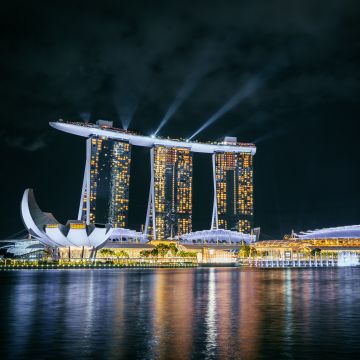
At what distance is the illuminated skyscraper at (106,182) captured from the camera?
160625 mm

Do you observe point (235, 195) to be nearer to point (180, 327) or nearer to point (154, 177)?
point (154, 177)

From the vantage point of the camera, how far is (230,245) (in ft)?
520

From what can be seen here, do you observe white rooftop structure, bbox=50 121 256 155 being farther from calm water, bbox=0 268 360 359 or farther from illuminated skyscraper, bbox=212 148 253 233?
calm water, bbox=0 268 360 359

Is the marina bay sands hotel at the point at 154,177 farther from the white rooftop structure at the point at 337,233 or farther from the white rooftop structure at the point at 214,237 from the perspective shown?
the white rooftop structure at the point at 337,233

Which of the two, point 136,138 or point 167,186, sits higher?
point 136,138

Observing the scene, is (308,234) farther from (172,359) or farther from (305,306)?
(172,359)

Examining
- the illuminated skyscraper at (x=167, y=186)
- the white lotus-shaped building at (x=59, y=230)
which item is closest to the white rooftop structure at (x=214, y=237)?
the illuminated skyscraper at (x=167, y=186)

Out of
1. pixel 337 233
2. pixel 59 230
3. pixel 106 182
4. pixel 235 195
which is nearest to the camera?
pixel 59 230

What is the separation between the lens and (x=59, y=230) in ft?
342

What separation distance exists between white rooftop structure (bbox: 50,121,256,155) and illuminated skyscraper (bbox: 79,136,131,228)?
3.71 metres

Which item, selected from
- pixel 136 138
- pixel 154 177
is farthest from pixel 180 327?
pixel 154 177

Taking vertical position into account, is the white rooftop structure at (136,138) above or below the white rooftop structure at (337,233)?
above

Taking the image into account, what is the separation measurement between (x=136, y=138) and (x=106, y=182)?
18.5 meters

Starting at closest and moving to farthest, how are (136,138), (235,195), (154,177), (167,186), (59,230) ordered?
(59,230) → (136,138) → (154,177) → (167,186) → (235,195)
